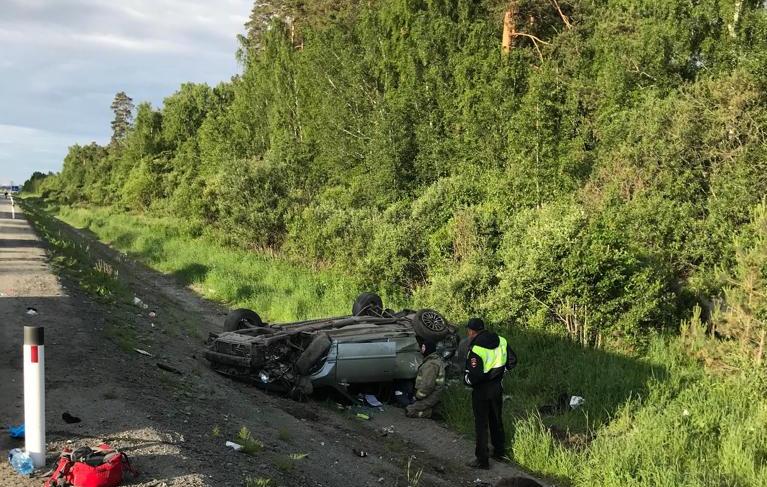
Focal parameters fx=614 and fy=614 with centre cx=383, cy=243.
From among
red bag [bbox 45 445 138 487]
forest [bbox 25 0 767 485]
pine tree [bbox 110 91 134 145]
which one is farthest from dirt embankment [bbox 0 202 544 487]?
pine tree [bbox 110 91 134 145]

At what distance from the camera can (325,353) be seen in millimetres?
9211

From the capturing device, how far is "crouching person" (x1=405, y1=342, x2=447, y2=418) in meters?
9.19

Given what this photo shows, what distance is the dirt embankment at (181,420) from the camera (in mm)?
5125

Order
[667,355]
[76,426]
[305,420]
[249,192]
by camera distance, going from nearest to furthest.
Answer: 1. [76,426]
2. [305,420]
3. [667,355]
4. [249,192]

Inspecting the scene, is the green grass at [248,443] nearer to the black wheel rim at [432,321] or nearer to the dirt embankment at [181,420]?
the dirt embankment at [181,420]

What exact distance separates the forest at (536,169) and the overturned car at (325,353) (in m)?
3.12

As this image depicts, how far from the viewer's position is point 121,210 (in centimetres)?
5959

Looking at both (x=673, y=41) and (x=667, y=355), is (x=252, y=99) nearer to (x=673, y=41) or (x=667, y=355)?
(x=673, y=41)

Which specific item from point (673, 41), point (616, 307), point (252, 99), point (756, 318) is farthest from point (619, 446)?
point (252, 99)

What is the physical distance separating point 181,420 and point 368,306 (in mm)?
5918

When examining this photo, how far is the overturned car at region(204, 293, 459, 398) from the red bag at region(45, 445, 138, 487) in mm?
4792

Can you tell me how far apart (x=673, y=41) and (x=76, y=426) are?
18798 mm

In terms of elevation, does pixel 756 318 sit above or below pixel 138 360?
above

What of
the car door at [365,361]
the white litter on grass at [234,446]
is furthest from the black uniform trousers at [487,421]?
the white litter on grass at [234,446]
